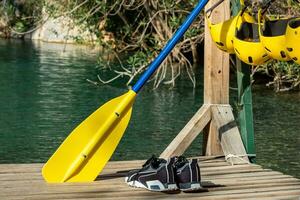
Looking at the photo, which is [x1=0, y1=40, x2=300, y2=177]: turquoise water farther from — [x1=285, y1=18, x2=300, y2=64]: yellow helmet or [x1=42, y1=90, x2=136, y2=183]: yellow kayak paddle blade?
[x1=285, y1=18, x2=300, y2=64]: yellow helmet

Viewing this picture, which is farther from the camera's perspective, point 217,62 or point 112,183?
point 217,62

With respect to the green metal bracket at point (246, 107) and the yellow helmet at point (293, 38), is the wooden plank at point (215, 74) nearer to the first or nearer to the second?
the green metal bracket at point (246, 107)

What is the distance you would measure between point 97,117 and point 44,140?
11.7 feet

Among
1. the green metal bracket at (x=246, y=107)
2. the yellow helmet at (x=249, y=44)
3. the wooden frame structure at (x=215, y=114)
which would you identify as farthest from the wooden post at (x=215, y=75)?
the yellow helmet at (x=249, y=44)

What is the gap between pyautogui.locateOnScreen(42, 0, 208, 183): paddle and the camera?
459 centimetres

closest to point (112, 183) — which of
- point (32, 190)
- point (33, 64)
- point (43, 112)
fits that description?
point (32, 190)

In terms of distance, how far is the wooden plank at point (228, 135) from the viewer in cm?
518

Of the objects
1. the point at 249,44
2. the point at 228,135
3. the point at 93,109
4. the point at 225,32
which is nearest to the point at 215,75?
the point at 228,135

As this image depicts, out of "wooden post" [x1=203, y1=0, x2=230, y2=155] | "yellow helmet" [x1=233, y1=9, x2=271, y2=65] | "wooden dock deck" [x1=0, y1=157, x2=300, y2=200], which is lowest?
"wooden dock deck" [x1=0, y1=157, x2=300, y2=200]

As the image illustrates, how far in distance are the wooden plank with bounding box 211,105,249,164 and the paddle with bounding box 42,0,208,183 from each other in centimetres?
73

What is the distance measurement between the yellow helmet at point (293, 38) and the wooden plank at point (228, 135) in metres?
1.16

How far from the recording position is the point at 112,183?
4504 mm

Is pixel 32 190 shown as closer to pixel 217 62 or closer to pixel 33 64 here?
pixel 217 62

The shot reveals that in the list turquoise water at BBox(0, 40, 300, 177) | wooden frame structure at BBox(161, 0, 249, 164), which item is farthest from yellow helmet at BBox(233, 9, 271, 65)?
turquoise water at BBox(0, 40, 300, 177)
